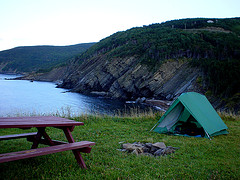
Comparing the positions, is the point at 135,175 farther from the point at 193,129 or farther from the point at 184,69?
the point at 184,69

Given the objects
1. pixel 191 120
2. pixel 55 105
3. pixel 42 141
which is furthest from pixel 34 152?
pixel 55 105

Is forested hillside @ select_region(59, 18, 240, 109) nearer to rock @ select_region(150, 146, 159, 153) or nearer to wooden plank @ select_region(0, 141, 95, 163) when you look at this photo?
rock @ select_region(150, 146, 159, 153)

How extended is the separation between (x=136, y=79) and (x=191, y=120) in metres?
41.0

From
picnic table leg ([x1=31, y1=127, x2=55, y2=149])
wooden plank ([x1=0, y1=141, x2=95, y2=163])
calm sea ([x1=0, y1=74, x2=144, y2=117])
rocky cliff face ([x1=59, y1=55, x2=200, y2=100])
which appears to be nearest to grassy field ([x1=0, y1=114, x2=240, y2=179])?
picnic table leg ([x1=31, y1=127, x2=55, y2=149])

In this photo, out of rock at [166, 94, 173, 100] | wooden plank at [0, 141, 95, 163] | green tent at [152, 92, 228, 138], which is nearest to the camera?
wooden plank at [0, 141, 95, 163]

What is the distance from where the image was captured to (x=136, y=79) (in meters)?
51.1

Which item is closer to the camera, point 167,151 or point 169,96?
point 167,151

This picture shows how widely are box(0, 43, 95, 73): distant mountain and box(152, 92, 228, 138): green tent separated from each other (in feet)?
439

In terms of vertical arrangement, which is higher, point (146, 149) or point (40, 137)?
point (40, 137)

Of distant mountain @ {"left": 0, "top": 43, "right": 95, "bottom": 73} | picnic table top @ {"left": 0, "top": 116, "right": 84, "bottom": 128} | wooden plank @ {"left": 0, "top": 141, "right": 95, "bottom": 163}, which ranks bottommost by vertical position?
wooden plank @ {"left": 0, "top": 141, "right": 95, "bottom": 163}

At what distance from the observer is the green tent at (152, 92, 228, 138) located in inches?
355

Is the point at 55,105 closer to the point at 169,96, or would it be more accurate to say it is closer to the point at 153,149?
the point at 169,96

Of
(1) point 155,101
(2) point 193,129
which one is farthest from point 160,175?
(1) point 155,101

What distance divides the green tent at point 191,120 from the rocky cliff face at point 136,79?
101ft
